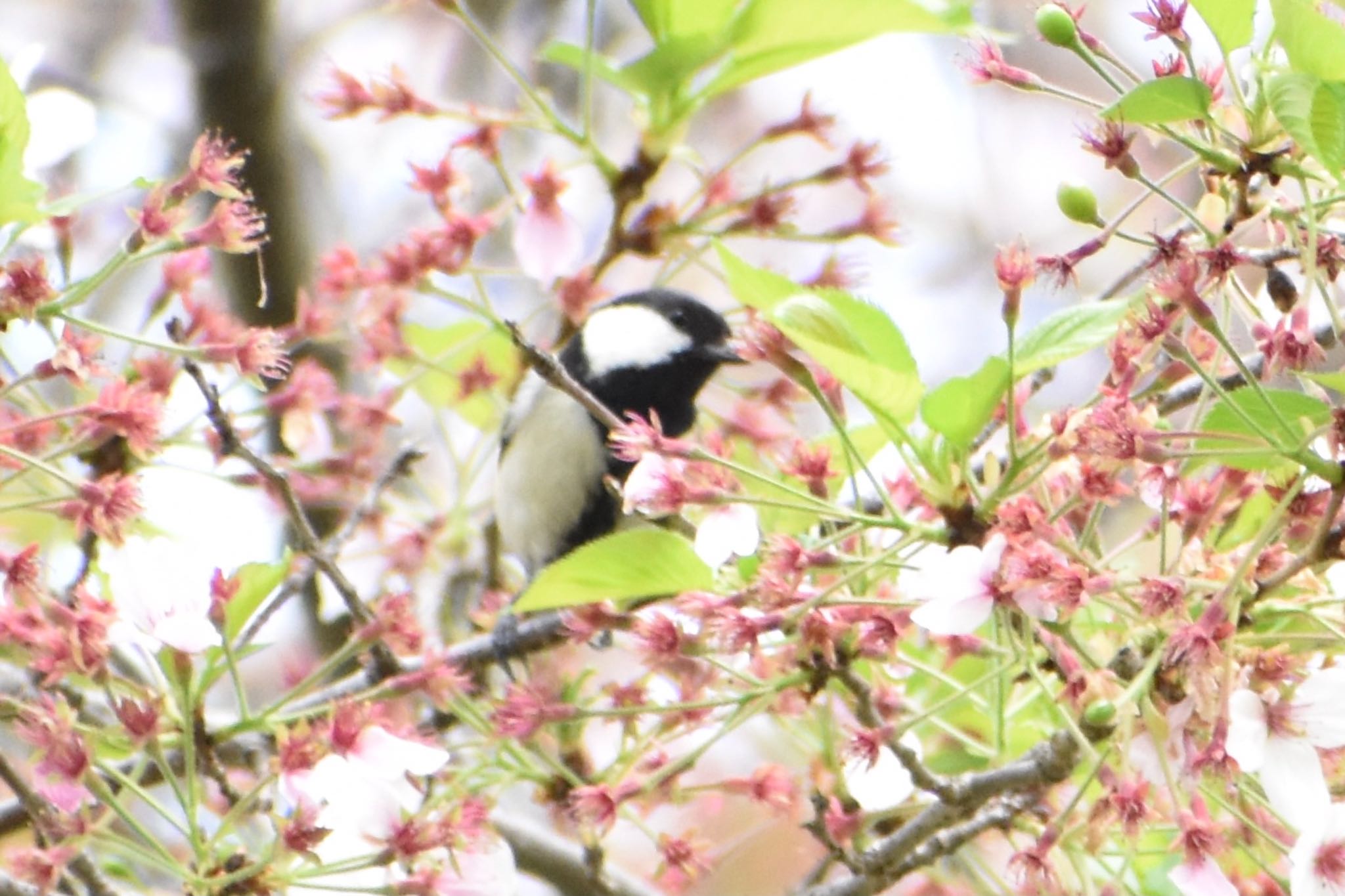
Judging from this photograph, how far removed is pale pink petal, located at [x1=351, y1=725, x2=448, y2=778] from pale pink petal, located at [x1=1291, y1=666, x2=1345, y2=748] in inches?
22.9

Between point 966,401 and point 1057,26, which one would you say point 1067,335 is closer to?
point 966,401

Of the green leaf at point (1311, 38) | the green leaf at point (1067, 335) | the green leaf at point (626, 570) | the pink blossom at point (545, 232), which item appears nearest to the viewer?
the green leaf at point (1311, 38)

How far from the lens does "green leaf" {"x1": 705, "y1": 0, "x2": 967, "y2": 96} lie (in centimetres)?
149

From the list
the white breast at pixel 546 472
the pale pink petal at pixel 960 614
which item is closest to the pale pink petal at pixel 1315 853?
the pale pink petal at pixel 960 614

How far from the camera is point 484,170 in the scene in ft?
11.2

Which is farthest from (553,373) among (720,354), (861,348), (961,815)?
(720,354)

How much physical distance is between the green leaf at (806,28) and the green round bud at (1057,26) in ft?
1.16

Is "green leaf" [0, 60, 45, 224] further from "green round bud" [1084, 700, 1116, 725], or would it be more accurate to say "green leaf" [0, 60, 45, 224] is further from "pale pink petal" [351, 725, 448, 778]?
"green round bud" [1084, 700, 1116, 725]

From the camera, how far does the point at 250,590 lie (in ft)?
4.39

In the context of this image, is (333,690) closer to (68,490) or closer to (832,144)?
(68,490)

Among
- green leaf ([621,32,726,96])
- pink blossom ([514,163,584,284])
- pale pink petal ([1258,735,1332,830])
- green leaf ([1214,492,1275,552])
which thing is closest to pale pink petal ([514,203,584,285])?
pink blossom ([514,163,584,284])

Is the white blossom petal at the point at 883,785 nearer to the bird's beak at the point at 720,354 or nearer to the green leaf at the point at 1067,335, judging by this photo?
the green leaf at the point at 1067,335

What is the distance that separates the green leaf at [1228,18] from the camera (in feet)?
3.39

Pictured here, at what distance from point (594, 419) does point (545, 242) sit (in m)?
0.58
